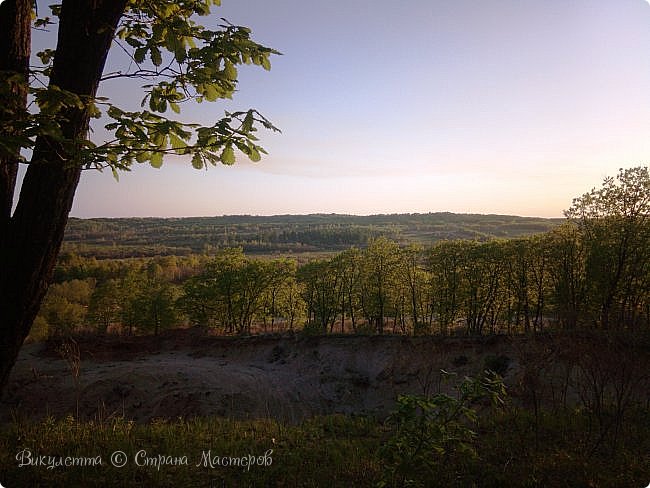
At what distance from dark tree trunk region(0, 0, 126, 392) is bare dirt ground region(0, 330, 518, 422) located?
17.6 m

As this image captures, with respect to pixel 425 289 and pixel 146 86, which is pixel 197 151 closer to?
pixel 146 86

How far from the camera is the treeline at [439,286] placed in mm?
21719

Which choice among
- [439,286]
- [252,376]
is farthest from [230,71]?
[439,286]

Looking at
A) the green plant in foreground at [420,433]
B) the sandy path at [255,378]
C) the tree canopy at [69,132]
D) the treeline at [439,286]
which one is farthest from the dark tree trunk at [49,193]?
the sandy path at [255,378]

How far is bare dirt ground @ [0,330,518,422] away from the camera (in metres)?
20.5

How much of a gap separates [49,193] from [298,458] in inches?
205

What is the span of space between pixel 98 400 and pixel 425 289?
87.3ft

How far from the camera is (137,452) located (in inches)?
213

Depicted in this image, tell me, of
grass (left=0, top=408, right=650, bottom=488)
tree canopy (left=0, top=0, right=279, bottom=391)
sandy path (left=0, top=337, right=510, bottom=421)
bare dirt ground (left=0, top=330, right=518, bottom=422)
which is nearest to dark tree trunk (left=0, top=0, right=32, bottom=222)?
tree canopy (left=0, top=0, right=279, bottom=391)

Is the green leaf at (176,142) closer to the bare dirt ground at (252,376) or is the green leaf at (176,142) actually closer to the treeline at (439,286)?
the treeline at (439,286)

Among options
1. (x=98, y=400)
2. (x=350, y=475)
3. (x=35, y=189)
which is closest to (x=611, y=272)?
(x=350, y=475)

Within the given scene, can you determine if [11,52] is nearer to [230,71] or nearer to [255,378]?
[230,71]

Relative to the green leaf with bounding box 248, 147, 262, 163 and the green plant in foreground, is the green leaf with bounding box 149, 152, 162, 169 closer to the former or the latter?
the green leaf with bounding box 248, 147, 262, 163

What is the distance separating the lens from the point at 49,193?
2912mm
